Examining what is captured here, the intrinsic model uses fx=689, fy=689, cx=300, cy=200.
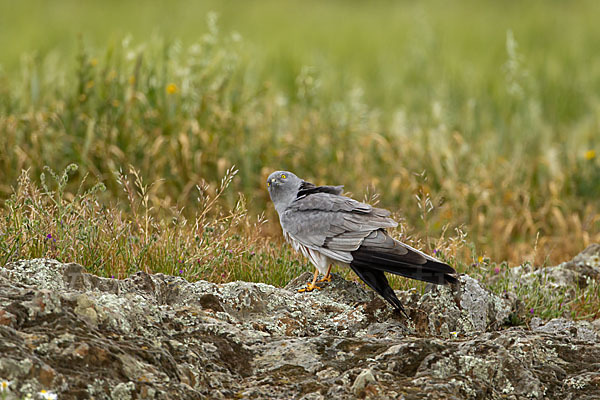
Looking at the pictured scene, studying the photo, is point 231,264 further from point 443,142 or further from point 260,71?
point 260,71

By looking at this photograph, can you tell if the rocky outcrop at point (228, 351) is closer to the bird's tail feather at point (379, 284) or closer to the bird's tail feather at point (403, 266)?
the bird's tail feather at point (379, 284)

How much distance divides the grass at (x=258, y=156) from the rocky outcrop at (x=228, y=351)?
59 cm

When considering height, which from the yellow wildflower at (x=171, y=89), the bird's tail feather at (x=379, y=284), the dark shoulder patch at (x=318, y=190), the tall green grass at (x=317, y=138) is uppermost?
the dark shoulder patch at (x=318, y=190)

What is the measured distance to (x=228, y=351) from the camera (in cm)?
273

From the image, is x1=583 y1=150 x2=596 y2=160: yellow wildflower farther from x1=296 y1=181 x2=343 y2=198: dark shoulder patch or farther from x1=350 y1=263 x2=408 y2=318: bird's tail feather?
x1=350 y1=263 x2=408 y2=318: bird's tail feather

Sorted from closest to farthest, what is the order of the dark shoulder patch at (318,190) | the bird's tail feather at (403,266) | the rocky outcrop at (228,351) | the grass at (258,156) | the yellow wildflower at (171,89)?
the rocky outcrop at (228,351), the bird's tail feather at (403,266), the dark shoulder patch at (318,190), the grass at (258,156), the yellow wildflower at (171,89)

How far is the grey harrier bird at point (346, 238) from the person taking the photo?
335 cm

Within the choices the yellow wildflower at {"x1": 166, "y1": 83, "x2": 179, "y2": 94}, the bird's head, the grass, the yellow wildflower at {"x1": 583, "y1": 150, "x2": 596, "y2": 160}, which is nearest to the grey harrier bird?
the bird's head

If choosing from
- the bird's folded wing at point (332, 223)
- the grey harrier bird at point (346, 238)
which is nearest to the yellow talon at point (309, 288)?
the grey harrier bird at point (346, 238)

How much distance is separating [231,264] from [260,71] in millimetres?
6417

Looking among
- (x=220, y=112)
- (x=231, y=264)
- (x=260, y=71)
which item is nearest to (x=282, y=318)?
(x=231, y=264)

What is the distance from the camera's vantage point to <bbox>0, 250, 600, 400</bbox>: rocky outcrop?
2256 mm

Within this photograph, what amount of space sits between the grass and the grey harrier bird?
1.26 ft

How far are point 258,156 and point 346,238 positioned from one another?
128 inches
